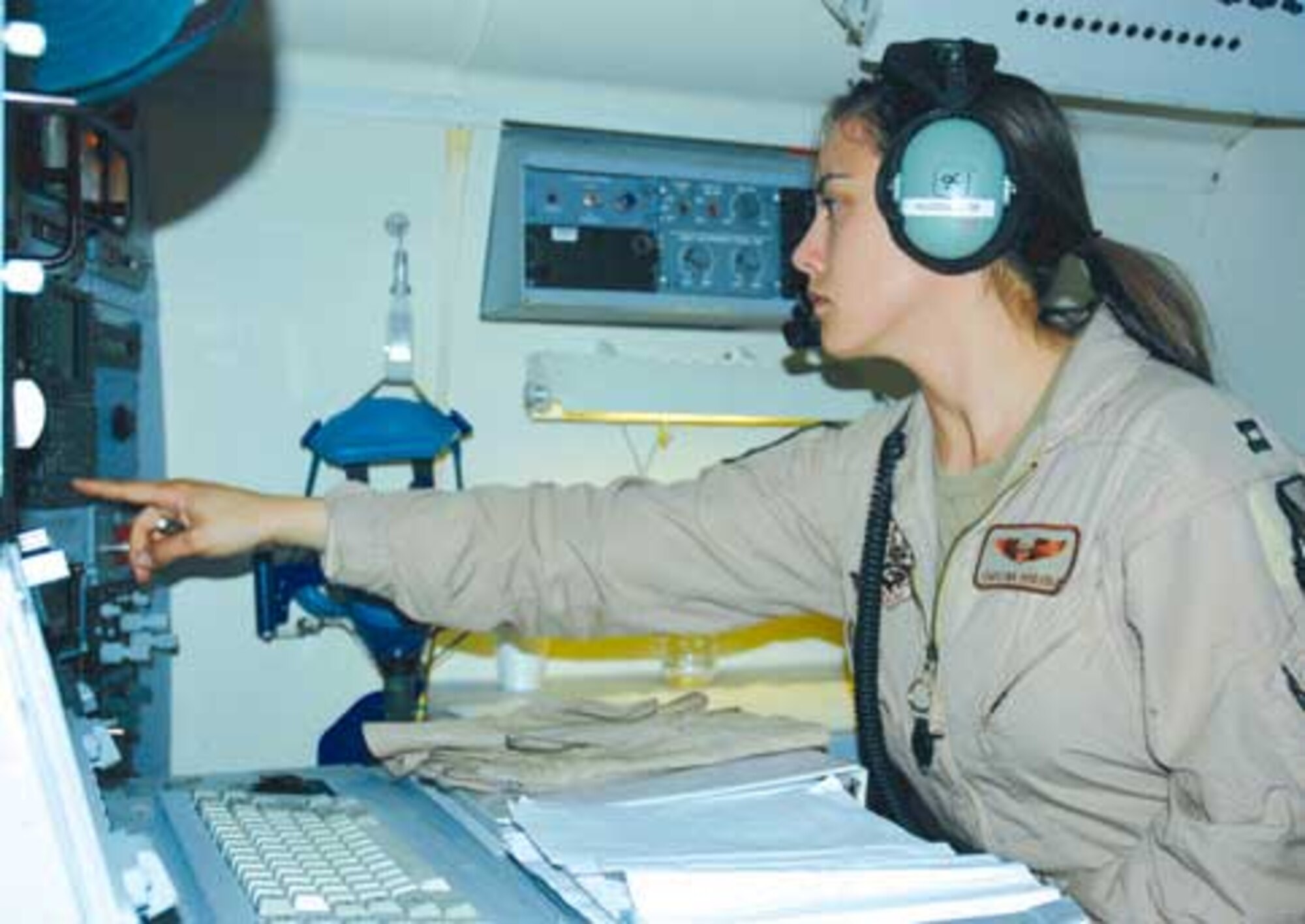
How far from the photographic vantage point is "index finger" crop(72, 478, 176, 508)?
5.24ft

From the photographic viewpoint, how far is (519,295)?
7.72 feet

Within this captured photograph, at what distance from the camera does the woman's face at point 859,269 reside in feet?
5.82

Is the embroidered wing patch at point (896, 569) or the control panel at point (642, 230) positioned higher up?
the control panel at point (642, 230)

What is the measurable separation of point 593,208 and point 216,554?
0.95 metres

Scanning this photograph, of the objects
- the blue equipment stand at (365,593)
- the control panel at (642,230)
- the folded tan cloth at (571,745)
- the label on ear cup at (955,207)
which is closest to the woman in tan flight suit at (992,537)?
the label on ear cup at (955,207)

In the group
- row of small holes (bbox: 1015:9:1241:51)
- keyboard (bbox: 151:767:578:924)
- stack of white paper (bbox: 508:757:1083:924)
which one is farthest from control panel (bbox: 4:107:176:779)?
row of small holes (bbox: 1015:9:1241:51)

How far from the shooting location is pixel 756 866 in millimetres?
1133

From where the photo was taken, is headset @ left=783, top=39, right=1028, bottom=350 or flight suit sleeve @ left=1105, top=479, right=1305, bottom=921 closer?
flight suit sleeve @ left=1105, top=479, right=1305, bottom=921

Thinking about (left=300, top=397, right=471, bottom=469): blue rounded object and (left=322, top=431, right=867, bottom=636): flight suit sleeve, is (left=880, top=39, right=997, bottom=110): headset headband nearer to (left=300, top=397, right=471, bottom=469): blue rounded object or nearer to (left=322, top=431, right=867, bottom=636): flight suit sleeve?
(left=322, top=431, right=867, bottom=636): flight suit sleeve

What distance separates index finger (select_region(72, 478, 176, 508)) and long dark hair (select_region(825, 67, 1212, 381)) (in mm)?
947

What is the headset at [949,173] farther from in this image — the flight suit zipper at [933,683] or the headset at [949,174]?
the flight suit zipper at [933,683]

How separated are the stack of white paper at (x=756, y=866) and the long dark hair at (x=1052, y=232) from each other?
28.5 inches

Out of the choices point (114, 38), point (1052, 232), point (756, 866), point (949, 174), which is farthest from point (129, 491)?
point (1052, 232)

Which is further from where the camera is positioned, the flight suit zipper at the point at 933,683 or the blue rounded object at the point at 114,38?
the flight suit zipper at the point at 933,683
